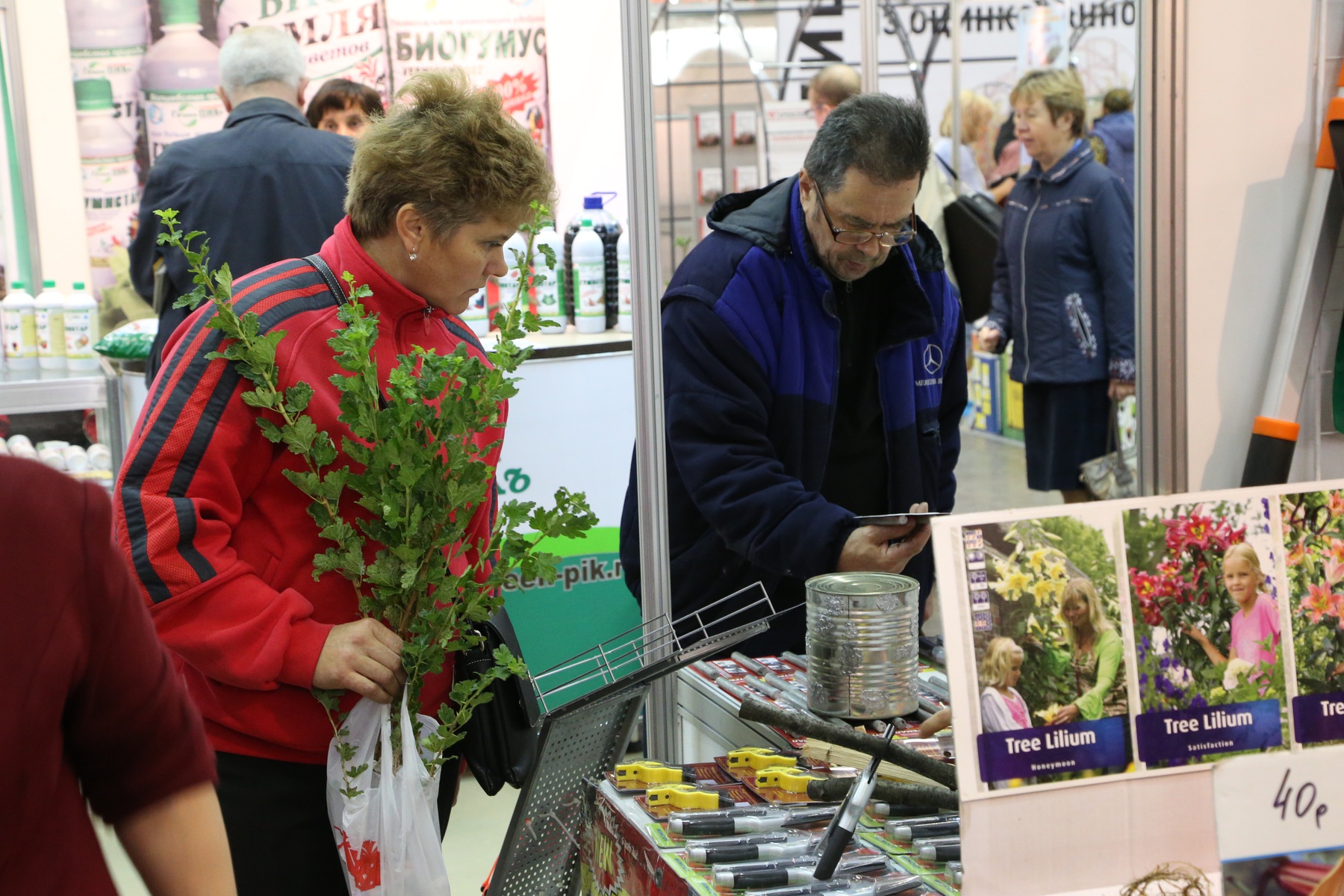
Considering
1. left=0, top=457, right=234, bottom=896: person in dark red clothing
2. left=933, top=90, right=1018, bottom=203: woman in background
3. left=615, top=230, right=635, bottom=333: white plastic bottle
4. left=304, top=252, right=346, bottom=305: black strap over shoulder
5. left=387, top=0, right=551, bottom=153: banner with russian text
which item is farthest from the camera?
left=933, top=90, right=1018, bottom=203: woman in background

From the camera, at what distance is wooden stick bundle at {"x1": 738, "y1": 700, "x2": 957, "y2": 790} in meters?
1.52

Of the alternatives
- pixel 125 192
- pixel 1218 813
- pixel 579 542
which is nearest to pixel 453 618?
pixel 1218 813

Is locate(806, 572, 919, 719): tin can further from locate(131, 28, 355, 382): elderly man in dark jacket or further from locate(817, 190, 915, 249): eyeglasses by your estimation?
locate(131, 28, 355, 382): elderly man in dark jacket

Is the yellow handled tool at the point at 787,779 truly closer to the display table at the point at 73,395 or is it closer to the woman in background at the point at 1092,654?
the woman in background at the point at 1092,654

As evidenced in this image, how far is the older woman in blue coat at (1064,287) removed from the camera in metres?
4.42

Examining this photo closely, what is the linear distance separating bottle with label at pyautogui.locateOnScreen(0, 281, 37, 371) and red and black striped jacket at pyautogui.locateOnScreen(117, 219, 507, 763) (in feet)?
9.76

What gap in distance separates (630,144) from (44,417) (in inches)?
118

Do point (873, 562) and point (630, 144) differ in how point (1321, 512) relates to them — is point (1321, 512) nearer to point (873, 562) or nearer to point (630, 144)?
point (873, 562)

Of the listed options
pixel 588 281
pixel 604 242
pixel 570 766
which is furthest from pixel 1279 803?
pixel 604 242

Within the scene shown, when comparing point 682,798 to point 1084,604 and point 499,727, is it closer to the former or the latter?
point 499,727

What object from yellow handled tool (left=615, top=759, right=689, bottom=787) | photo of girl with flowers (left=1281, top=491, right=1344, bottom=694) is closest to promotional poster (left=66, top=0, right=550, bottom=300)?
yellow handled tool (left=615, top=759, right=689, bottom=787)

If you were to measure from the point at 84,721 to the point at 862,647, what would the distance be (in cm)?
107

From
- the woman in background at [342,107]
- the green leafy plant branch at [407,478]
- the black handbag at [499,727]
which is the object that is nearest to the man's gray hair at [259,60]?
the woman in background at [342,107]

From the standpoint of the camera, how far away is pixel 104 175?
457 cm
